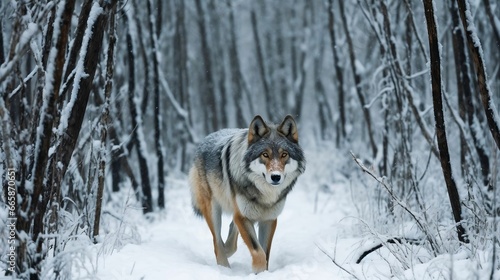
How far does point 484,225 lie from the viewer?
3844 millimetres

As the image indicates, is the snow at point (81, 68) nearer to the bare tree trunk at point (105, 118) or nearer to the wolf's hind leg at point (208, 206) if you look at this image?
the bare tree trunk at point (105, 118)

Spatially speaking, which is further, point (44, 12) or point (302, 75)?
point (302, 75)

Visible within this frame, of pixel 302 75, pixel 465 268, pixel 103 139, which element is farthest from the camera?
pixel 302 75

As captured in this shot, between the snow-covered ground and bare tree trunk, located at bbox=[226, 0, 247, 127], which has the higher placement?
bare tree trunk, located at bbox=[226, 0, 247, 127]

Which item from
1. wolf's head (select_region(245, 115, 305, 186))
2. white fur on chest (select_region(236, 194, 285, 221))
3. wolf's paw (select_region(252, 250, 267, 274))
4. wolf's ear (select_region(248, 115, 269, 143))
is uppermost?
wolf's ear (select_region(248, 115, 269, 143))

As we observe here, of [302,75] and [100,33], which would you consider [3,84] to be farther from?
[302,75]

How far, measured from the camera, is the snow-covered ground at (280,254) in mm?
3709

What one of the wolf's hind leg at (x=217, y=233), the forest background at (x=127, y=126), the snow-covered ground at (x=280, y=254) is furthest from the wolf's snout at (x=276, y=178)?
the wolf's hind leg at (x=217, y=233)

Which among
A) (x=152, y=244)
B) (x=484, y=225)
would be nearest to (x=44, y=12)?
(x=484, y=225)

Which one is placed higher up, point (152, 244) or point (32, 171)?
point (32, 171)

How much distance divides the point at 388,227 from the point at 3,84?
13.1 feet

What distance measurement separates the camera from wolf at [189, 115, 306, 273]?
5336 mm

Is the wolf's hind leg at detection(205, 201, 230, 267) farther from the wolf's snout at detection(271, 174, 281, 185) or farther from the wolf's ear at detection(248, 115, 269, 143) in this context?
the wolf's snout at detection(271, 174, 281, 185)

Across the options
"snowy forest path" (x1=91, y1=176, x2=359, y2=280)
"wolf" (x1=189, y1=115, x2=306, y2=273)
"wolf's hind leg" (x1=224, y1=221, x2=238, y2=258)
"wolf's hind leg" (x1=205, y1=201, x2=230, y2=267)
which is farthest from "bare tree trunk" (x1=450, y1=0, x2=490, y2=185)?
"wolf's hind leg" (x1=205, y1=201, x2=230, y2=267)
